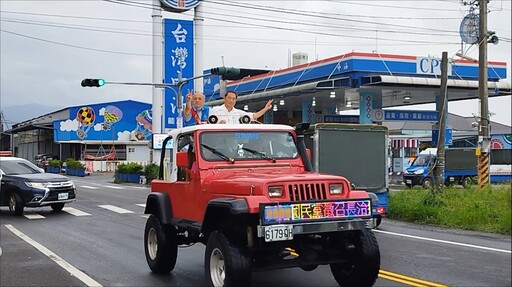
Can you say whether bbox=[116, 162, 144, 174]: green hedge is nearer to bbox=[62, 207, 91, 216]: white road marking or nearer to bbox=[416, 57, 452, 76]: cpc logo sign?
bbox=[62, 207, 91, 216]: white road marking

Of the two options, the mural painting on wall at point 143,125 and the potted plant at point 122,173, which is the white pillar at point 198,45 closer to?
the potted plant at point 122,173

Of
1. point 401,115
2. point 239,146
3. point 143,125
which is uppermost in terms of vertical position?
point 143,125

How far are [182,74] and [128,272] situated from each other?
1044 inches

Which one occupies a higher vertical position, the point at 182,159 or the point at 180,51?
the point at 180,51

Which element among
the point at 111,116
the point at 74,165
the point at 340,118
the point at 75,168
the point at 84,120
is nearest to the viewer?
the point at 340,118

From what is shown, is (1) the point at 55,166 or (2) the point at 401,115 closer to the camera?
(2) the point at 401,115

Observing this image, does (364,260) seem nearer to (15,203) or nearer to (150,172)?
(15,203)

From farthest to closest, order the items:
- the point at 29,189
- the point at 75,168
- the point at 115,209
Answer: the point at 75,168 → the point at 115,209 → the point at 29,189

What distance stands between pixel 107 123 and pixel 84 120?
2.53 metres

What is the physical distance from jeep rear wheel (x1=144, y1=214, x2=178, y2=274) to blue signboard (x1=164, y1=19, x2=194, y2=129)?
25.8m

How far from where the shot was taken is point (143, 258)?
9.85 m

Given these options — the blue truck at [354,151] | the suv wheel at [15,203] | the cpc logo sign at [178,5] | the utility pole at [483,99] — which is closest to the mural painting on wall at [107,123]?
the cpc logo sign at [178,5]

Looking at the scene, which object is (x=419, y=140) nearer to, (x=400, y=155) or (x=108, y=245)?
(x=400, y=155)

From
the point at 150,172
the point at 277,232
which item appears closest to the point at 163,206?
the point at 277,232
